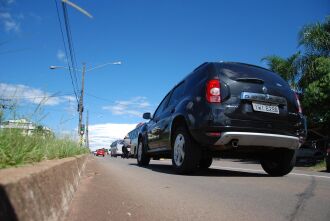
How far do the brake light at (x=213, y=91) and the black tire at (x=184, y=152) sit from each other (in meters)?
0.84

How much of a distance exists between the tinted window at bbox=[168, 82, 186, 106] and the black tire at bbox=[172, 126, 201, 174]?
843 millimetres

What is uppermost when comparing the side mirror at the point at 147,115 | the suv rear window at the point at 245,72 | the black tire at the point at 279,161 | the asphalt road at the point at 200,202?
the suv rear window at the point at 245,72

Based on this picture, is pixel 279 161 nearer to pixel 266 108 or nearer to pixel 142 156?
pixel 266 108

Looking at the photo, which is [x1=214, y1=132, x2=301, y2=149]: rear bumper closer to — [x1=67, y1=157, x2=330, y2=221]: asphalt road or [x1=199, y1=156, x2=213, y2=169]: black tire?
[x1=67, y1=157, x2=330, y2=221]: asphalt road

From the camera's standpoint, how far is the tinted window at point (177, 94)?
28.1 feet

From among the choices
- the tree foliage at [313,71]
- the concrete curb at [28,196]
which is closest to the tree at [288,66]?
the tree foliage at [313,71]

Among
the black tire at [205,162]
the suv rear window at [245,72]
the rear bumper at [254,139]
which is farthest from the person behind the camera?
the black tire at [205,162]

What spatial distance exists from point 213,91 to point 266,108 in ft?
3.00

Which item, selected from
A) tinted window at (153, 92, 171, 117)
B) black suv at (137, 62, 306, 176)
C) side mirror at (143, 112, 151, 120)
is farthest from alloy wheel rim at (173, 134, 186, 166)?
side mirror at (143, 112, 151, 120)

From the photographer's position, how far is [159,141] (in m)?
9.38

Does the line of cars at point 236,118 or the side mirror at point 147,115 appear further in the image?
the side mirror at point 147,115

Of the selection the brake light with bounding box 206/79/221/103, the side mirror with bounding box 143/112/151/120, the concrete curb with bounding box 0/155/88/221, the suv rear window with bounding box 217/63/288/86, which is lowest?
the concrete curb with bounding box 0/155/88/221

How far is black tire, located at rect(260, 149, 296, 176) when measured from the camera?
25.2 ft

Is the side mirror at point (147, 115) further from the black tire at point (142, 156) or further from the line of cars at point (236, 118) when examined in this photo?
the line of cars at point (236, 118)
